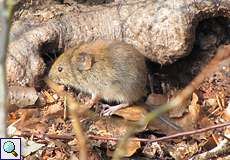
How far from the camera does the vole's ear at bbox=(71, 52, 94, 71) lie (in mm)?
4785

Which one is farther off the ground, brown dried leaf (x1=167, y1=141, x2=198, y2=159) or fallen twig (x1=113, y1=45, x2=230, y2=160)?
fallen twig (x1=113, y1=45, x2=230, y2=160)

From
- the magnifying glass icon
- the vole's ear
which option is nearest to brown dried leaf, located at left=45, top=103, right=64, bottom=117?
the vole's ear

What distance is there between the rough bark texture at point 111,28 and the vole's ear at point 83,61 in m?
0.21

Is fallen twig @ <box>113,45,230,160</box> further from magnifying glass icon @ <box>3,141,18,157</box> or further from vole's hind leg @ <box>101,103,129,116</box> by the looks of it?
vole's hind leg @ <box>101,103,129,116</box>

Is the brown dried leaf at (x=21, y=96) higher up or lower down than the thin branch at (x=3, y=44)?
lower down

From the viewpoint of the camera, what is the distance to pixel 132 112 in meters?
4.57

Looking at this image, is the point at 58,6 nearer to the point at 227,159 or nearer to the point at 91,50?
the point at 91,50

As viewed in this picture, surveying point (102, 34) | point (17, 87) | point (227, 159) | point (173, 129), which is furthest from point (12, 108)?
point (227, 159)

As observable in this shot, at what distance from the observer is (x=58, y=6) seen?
5.08 m

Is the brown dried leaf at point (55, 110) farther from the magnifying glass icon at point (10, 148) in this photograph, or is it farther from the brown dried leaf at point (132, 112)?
the magnifying glass icon at point (10, 148)

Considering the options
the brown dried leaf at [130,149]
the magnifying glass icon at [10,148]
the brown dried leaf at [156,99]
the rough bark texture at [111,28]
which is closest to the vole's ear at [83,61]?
the rough bark texture at [111,28]

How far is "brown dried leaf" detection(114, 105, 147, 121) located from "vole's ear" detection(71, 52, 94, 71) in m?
0.53

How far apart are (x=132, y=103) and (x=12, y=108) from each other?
107cm

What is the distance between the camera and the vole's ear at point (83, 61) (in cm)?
479
